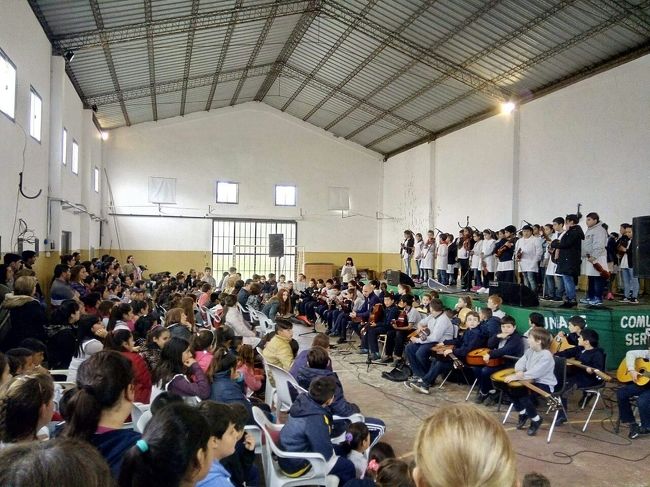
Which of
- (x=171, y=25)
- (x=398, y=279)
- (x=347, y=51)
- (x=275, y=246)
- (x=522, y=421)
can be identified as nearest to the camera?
(x=522, y=421)

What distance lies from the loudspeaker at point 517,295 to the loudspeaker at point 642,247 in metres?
1.42

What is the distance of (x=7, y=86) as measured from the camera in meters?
6.50

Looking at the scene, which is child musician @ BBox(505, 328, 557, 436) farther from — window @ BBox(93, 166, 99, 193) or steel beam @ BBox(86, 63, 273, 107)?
window @ BBox(93, 166, 99, 193)

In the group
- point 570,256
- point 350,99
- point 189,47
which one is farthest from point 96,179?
point 570,256

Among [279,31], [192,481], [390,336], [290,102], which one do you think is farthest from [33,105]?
[290,102]

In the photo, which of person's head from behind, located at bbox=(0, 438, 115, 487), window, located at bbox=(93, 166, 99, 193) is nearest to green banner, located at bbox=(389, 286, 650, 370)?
person's head from behind, located at bbox=(0, 438, 115, 487)

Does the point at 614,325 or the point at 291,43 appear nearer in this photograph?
the point at 614,325

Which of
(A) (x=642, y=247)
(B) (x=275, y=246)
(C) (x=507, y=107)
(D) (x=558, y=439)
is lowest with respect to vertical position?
(D) (x=558, y=439)

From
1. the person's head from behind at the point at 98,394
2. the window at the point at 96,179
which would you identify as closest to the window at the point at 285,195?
the window at the point at 96,179

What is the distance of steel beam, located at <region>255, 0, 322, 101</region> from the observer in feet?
36.1

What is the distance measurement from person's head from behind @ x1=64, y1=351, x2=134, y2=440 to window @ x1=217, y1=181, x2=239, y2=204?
1597 centimetres

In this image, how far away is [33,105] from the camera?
7973mm

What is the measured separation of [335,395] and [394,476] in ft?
4.72

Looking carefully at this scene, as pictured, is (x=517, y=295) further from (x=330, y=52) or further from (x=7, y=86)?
(x=330, y=52)
